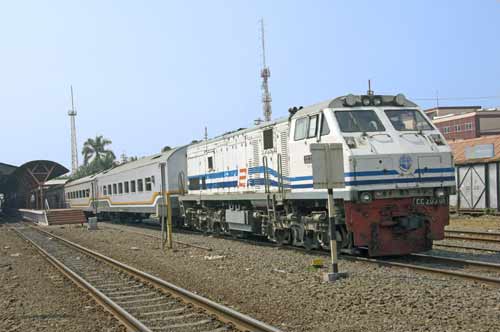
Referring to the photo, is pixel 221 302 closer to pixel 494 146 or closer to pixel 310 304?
pixel 310 304

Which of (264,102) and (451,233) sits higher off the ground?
(264,102)

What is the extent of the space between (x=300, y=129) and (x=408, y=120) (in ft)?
8.15

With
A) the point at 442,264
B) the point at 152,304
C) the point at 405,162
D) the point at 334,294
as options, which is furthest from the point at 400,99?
the point at 152,304

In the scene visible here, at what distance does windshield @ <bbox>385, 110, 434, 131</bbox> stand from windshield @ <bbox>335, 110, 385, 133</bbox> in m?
0.41

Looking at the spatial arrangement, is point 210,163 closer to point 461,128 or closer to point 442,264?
point 442,264

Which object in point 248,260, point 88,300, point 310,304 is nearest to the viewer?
point 310,304

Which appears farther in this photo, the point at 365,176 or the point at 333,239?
the point at 365,176

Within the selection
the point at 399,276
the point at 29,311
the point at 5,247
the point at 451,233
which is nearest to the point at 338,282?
the point at 399,276

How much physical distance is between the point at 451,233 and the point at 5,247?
16.1m

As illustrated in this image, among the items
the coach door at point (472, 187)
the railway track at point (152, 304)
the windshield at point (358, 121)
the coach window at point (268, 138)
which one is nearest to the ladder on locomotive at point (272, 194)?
the coach window at point (268, 138)

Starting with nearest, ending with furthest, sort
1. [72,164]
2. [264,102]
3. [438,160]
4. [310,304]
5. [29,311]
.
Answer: [310,304]
[29,311]
[438,160]
[264,102]
[72,164]

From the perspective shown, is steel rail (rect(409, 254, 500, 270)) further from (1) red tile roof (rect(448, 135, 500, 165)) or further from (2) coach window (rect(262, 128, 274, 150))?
(1) red tile roof (rect(448, 135, 500, 165))

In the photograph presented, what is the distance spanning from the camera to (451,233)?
17.9 metres

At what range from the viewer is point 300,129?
13.2m
